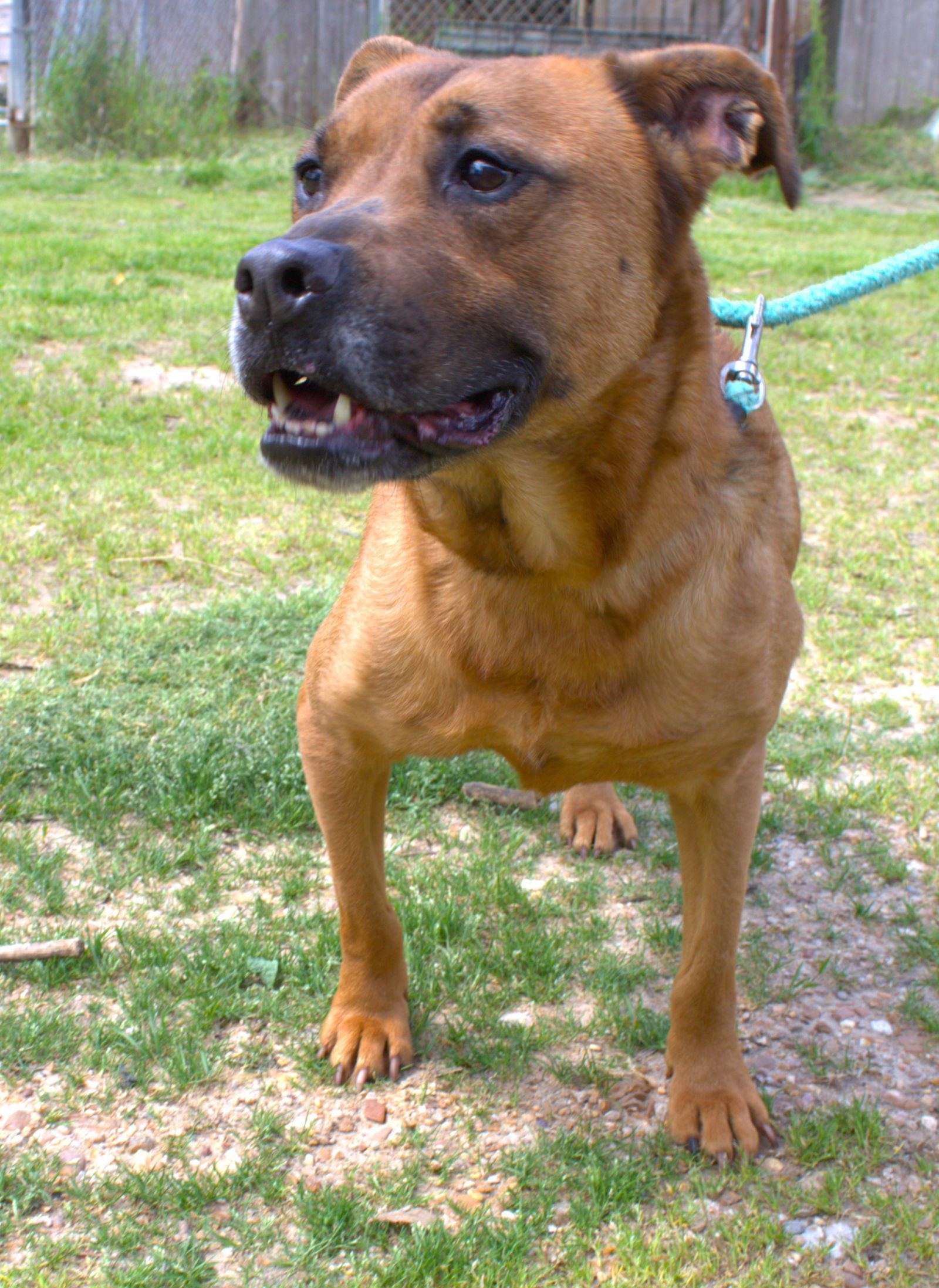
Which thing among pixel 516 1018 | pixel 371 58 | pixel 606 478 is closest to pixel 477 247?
pixel 606 478

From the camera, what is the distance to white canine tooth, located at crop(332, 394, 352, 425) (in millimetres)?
2088

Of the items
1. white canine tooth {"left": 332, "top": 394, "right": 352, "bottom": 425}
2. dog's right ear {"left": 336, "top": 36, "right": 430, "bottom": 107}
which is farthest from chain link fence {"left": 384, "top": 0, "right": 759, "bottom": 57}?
white canine tooth {"left": 332, "top": 394, "right": 352, "bottom": 425}

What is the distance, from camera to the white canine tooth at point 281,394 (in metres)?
2.12

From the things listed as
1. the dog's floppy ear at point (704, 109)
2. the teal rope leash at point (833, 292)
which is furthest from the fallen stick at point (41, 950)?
the teal rope leash at point (833, 292)

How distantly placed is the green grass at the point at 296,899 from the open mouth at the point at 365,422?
1.41 m

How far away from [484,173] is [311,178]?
52 centimetres

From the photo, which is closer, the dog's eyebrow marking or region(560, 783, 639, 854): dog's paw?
the dog's eyebrow marking

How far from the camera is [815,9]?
15.1m

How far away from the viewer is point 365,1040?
2.66m

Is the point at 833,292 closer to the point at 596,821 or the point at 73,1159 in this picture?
the point at 596,821

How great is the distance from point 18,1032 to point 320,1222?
0.85m

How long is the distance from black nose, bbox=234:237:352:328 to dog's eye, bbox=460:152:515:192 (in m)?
0.34

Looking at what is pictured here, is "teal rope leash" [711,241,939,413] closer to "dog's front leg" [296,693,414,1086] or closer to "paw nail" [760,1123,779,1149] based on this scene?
"dog's front leg" [296,693,414,1086]

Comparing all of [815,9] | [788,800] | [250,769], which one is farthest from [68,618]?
[815,9]
